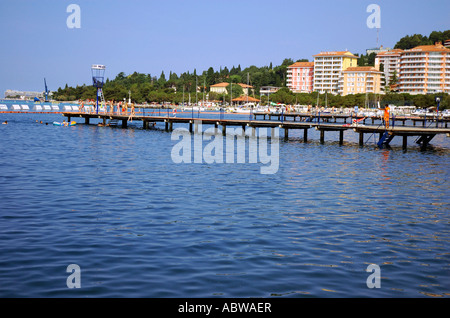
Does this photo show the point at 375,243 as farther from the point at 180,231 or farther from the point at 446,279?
the point at 180,231

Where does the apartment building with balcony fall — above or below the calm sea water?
above

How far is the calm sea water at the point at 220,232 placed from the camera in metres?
11.0

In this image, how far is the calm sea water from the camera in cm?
1099

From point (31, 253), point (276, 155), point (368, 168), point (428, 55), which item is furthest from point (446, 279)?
point (428, 55)

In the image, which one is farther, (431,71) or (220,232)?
(431,71)

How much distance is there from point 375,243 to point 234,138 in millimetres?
41685

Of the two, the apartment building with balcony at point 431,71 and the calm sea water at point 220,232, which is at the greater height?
the apartment building with balcony at point 431,71

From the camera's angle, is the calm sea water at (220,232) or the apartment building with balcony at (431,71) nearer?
the calm sea water at (220,232)

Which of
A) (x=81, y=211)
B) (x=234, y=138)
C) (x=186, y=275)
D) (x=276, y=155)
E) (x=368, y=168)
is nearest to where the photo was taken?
(x=186, y=275)

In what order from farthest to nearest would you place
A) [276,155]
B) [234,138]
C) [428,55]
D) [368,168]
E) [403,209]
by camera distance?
[428,55]
[234,138]
[276,155]
[368,168]
[403,209]

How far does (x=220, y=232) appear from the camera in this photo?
49.6ft

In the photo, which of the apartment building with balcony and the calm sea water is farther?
the apartment building with balcony

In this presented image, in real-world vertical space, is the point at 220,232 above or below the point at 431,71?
below

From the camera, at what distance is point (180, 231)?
15055mm
